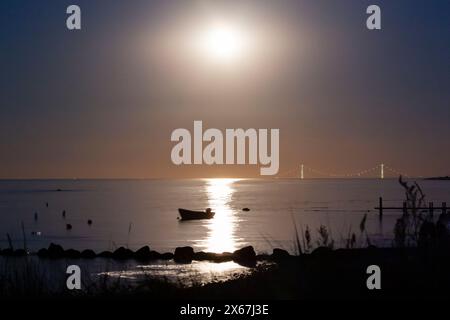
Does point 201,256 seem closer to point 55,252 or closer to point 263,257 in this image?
point 263,257

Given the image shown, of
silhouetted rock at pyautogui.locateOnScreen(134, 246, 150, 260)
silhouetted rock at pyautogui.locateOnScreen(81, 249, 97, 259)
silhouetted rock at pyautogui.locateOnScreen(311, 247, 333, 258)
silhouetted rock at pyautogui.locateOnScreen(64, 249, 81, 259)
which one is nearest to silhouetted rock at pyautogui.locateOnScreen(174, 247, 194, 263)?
silhouetted rock at pyautogui.locateOnScreen(134, 246, 150, 260)

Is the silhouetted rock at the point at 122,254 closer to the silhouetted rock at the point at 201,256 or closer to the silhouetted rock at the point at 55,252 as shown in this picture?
the silhouetted rock at the point at 201,256

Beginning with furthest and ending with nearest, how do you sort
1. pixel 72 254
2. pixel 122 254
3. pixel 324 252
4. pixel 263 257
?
pixel 72 254
pixel 122 254
pixel 263 257
pixel 324 252

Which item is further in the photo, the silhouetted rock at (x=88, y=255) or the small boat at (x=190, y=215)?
the small boat at (x=190, y=215)

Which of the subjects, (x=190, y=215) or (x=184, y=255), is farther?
(x=190, y=215)

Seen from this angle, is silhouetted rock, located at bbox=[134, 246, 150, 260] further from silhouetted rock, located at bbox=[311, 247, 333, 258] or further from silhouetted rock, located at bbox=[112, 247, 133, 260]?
silhouetted rock, located at bbox=[311, 247, 333, 258]

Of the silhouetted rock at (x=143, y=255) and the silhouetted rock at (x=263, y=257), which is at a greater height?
the silhouetted rock at (x=263, y=257)

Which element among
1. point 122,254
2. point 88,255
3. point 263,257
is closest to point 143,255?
point 122,254

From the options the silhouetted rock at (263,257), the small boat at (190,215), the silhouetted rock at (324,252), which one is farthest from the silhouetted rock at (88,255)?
the small boat at (190,215)

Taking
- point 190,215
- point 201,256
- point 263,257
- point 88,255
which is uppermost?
point 263,257

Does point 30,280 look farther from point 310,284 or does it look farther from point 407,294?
point 407,294

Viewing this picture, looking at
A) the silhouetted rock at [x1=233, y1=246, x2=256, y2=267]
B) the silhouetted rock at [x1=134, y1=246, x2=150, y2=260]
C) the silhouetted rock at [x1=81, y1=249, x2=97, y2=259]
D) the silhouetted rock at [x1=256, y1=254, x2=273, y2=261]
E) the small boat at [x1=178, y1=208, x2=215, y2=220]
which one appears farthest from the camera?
the small boat at [x1=178, y1=208, x2=215, y2=220]

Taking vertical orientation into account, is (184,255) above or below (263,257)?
below
